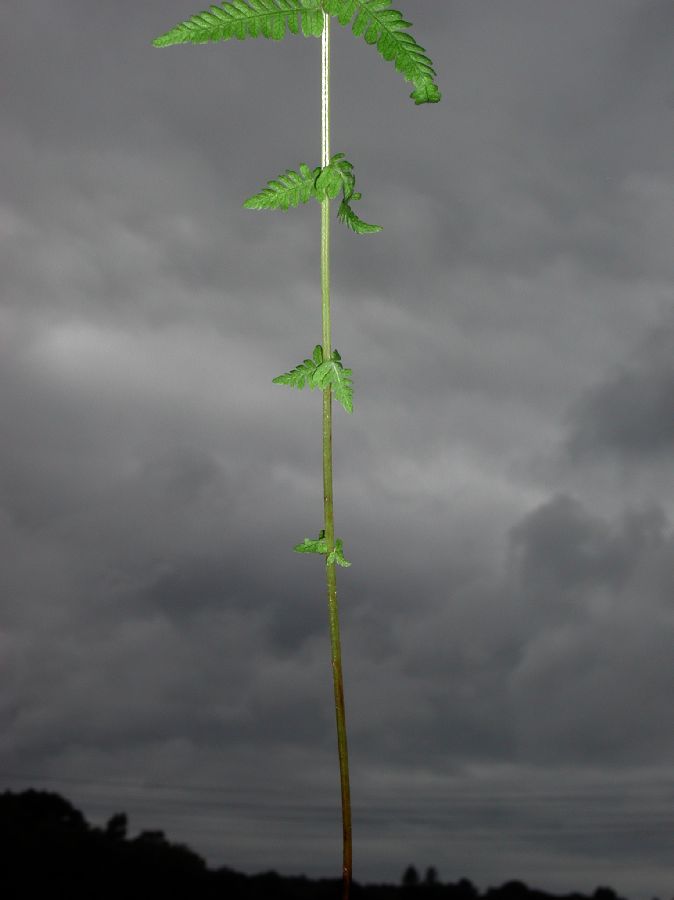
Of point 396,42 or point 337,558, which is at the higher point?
point 396,42

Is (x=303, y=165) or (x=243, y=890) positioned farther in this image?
(x=243, y=890)

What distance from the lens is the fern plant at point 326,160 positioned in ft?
14.9

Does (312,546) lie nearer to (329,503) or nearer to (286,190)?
(329,503)

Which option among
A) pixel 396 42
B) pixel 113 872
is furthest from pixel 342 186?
pixel 113 872

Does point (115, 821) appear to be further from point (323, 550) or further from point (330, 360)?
point (330, 360)

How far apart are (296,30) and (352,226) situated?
1034 millimetres

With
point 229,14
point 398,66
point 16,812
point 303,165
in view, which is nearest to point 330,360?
point 303,165

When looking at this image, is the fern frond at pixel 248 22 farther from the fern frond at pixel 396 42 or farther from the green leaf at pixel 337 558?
the green leaf at pixel 337 558

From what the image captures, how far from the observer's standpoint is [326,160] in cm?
471

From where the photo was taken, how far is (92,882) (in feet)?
19.4

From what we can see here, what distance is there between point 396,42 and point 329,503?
2.28 m

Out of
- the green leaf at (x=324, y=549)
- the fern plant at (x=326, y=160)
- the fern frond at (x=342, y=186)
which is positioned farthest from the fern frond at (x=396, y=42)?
the green leaf at (x=324, y=549)

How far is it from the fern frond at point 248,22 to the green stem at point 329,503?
0.10 m

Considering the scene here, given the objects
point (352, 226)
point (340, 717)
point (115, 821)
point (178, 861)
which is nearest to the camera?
point (340, 717)
